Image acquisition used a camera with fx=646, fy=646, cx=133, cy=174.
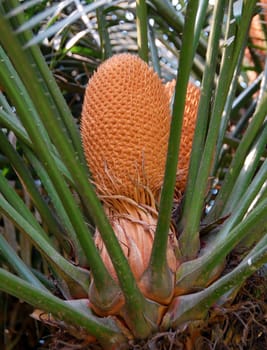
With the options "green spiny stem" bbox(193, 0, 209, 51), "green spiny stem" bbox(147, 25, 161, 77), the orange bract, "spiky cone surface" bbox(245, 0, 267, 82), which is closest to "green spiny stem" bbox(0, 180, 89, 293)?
the orange bract

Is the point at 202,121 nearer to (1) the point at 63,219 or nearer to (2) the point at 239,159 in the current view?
(2) the point at 239,159

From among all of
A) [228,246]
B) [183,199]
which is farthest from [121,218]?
[228,246]

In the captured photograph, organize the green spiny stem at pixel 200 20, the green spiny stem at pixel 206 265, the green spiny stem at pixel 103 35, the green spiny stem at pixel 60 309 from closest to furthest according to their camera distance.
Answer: the green spiny stem at pixel 60 309, the green spiny stem at pixel 206 265, the green spiny stem at pixel 200 20, the green spiny stem at pixel 103 35

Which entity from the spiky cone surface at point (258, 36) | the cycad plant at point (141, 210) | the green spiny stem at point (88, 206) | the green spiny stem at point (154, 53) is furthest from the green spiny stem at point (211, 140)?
the spiky cone surface at point (258, 36)

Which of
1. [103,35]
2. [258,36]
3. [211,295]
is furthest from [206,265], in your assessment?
[258,36]

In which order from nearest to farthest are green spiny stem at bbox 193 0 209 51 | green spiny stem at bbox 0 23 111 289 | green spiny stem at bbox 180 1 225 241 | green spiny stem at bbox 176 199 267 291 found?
green spiny stem at bbox 0 23 111 289 → green spiny stem at bbox 176 199 267 291 → green spiny stem at bbox 180 1 225 241 → green spiny stem at bbox 193 0 209 51

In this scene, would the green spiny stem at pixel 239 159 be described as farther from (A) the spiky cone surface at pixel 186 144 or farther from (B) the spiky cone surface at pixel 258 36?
(B) the spiky cone surface at pixel 258 36

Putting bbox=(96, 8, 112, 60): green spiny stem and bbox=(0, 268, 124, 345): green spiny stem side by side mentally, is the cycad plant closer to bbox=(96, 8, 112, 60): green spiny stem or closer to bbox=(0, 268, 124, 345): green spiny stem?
bbox=(0, 268, 124, 345): green spiny stem
